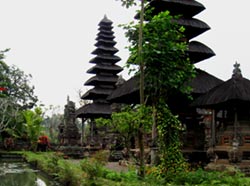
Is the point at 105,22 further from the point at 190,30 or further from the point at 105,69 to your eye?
the point at 190,30

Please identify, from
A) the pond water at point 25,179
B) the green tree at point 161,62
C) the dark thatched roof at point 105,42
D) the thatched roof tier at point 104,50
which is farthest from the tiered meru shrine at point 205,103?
the dark thatched roof at point 105,42

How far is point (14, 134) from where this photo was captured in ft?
110

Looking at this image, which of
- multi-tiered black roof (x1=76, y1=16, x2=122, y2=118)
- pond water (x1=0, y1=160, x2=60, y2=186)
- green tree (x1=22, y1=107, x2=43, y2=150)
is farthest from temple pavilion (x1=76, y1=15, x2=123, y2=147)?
pond water (x1=0, y1=160, x2=60, y2=186)

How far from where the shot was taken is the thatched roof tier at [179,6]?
53.2 feet

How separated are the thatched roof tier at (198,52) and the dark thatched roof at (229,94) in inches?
102

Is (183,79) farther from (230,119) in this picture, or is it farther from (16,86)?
(16,86)

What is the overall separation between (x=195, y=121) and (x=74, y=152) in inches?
456

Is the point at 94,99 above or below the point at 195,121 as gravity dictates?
above

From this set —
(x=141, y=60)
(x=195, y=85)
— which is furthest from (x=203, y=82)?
(x=141, y=60)

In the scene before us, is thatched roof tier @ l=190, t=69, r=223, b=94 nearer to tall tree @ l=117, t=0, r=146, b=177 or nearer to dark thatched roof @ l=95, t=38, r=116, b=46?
tall tree @ l=117, t=0, r=146, b=177

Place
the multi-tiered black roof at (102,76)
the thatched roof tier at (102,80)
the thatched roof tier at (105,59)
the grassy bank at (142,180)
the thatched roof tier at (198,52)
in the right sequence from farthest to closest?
the thatched roof tier at (105,59) → the thatched roof tier at (102,80) → the multi-tiered black roof at (102,76) → the thatched roof tier at (198,52) → the grassy bank at (142,180)

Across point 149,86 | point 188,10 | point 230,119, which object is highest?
point 188,10

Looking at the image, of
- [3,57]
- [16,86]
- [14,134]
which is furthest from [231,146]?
[16,86]

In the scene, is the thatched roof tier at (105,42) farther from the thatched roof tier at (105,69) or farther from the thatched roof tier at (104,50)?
the thatched roof tier at (105,69)
